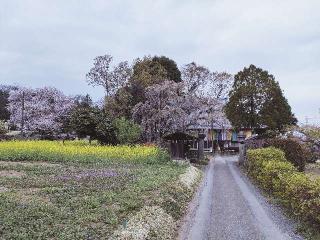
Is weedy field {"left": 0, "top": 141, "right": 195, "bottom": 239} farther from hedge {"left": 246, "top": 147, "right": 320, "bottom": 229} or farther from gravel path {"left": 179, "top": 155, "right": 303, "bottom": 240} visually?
hedge {"left": 246, "top": 147, "right": 320, "bottom": 229}

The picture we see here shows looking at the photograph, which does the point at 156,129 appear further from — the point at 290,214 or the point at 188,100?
the point at 290,214

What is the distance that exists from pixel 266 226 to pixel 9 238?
23.7 feet

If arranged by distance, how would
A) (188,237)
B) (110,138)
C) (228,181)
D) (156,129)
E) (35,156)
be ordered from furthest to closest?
(156,129) < (110,138) < (35,156) < (228,181) < (188,237)

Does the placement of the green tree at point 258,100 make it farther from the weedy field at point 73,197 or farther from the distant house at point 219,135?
the weedy field at point 73,197

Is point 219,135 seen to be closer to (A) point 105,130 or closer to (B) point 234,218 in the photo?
(A) point 105,130

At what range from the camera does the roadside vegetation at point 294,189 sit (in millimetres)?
13297

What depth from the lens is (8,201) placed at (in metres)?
14.4

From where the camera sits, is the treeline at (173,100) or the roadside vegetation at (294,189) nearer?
the roadside vegetation at (294,189)

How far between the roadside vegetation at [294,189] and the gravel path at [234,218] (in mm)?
443

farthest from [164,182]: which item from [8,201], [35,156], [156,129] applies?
[156,129]

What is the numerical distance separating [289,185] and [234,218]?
223cm

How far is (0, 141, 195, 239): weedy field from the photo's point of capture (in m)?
11.3

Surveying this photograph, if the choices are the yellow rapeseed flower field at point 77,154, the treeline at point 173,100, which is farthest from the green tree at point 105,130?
the yellow rapeseed flower field at point 77,154

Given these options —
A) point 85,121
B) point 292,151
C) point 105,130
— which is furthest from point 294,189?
point 85,121
